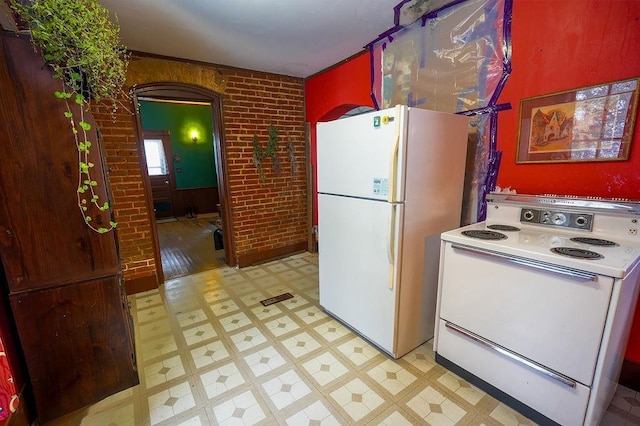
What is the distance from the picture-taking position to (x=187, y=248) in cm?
448

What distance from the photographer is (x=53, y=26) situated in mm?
1172

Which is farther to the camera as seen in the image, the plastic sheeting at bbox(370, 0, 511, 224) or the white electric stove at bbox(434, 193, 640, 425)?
the plastic sheeting at bbox(370, 0, 511, 224)

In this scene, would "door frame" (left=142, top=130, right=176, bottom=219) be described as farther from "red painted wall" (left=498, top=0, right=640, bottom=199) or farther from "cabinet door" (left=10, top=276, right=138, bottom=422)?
"red painted wall" (left=498, top=0, right=640, bottom=199)

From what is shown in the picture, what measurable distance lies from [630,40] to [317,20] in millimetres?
1891

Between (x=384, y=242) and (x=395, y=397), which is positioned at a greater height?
(x=384, y=242)

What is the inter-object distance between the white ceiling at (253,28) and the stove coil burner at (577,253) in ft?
6.30

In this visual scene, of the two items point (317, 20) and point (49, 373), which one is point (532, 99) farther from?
point (49, 373)

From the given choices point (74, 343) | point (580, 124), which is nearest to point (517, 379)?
point (580, 124)

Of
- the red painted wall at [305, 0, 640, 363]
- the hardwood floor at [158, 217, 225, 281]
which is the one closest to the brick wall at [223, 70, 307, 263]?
the hardwood floor at [158, 217, 225, 281]

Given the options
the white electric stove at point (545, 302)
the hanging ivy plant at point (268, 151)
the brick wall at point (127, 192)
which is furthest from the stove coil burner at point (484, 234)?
the brick wall at point (127, 192)

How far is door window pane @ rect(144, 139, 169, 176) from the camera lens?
21.9ft

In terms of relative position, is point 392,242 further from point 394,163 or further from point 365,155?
point 365,155

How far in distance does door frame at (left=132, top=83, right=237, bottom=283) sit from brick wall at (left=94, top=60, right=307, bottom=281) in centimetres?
5

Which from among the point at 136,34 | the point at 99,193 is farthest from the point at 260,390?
the point at 136,34
